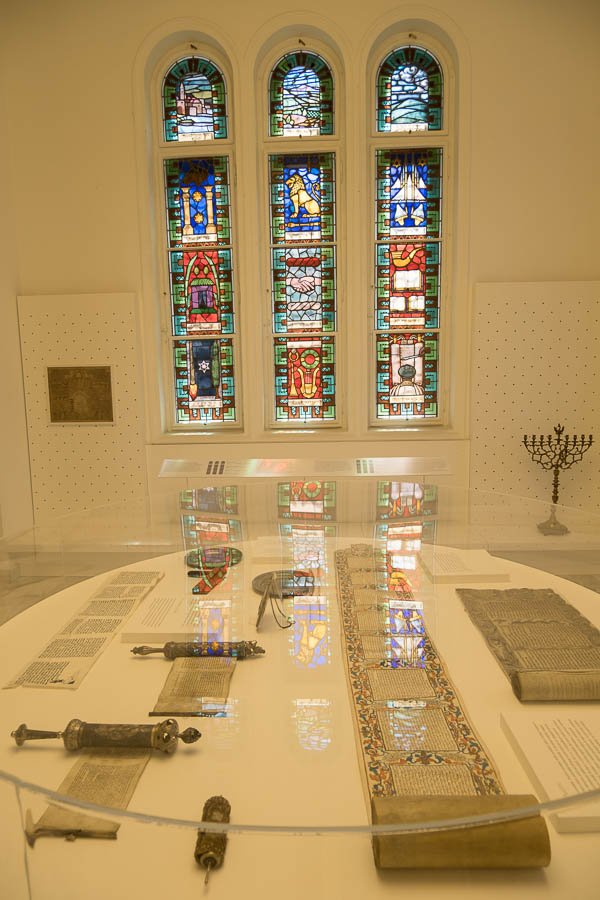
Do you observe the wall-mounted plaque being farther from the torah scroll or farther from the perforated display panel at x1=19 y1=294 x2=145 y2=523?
the torah scroll

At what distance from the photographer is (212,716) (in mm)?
1681

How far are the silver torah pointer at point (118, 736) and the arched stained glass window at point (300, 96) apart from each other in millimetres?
5418

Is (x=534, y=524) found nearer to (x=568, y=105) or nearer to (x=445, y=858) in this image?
(x=445, y=858)

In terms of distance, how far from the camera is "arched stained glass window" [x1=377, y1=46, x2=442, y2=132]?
18.7ft

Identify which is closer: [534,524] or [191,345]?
[534,524]

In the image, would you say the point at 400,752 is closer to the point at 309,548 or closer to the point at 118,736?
the point at 118,736

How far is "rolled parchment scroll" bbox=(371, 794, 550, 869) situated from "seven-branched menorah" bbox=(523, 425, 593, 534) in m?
4.71

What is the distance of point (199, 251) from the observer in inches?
236

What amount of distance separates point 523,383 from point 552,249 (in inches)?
45.1

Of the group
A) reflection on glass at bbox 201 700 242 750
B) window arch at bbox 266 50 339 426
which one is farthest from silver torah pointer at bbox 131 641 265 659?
window arch at bbox 266 50 339 426

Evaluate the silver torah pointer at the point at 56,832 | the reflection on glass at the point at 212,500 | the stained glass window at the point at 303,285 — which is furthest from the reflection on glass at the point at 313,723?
the stained glass window at the point at 303,285

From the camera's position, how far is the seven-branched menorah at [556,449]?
5.64 metres

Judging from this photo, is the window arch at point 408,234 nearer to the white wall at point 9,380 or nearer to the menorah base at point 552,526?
the menorah base at point 552,526

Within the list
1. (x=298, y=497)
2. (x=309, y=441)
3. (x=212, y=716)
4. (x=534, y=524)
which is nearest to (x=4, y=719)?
(x=212, y=716)
